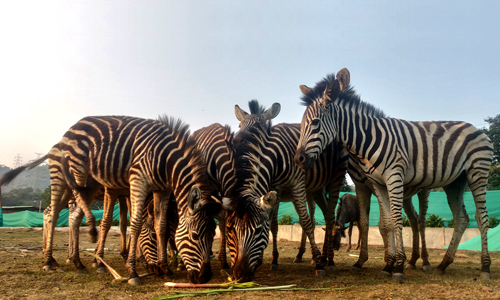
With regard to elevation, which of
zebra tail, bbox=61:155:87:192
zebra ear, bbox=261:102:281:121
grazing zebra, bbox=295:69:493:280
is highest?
zebra ear, bbox=261:102:281:121

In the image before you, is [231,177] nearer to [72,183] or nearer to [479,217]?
[72,183]

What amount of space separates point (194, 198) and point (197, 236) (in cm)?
59

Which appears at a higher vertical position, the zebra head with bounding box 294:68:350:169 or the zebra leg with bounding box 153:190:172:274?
the zebra head with bounding box 294:68:350:169

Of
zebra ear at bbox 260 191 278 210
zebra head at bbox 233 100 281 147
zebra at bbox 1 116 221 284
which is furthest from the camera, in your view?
zebra head at bbox 233 100 281 147

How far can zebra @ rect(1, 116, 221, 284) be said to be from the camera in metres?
5.41

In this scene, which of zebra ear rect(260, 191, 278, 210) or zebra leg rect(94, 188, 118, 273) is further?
zebra leg rect(94, 188, 118, 273)

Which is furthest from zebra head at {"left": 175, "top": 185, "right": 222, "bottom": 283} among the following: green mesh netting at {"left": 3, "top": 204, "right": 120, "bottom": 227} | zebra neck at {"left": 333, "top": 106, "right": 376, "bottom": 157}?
green mesh netting at {"left": 3, "top": 204, "right": 120, "bottom": 227}

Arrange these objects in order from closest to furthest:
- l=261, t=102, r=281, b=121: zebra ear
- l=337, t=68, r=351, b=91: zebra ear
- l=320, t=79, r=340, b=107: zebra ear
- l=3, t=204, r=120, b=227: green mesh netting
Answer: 1. l=320, t=79, r=340, b=107: zebra ear
2. l=337, t=68, r=351, b=91: zebra ear
3. l=261, t=102, r=281, b=121: zebra ear
4. l=3, t=204, r=120, b=227: green mesh netting

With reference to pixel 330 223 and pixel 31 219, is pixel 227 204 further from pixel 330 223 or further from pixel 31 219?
pixel 31 219

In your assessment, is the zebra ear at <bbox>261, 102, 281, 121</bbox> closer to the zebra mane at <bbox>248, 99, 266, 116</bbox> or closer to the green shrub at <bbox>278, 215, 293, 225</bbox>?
the zebra mane at <bbox>248, 99, 266, 116</bbox>

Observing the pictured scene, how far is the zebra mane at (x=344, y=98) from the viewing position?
22.6 feet

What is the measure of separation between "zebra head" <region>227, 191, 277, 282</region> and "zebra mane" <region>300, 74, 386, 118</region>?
8.26ft

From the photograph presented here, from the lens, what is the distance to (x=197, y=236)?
536 cm

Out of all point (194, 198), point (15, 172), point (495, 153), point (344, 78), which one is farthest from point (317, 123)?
point (495, 153)
